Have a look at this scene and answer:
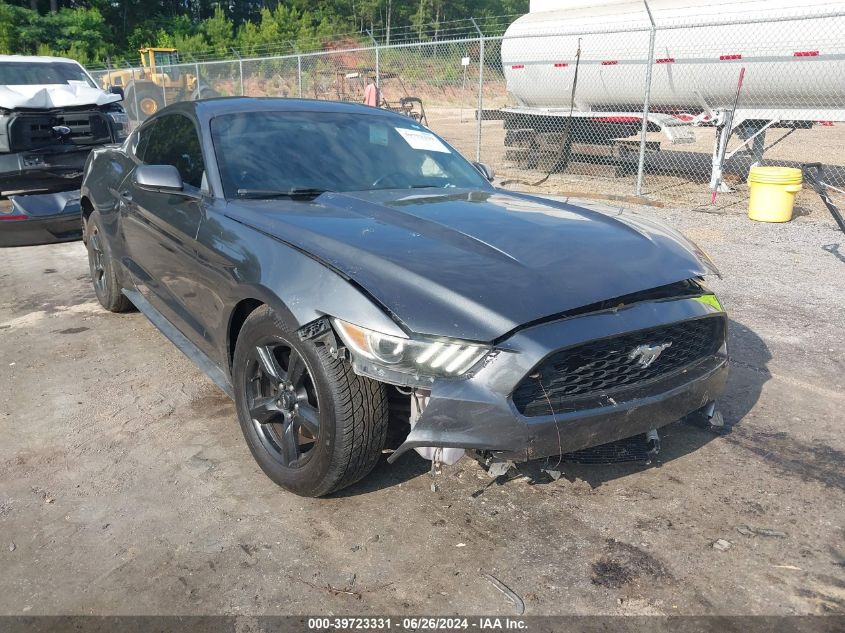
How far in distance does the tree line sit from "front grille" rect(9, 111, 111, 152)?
3328 cm

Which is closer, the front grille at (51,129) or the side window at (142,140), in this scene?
the side window at (142,140)

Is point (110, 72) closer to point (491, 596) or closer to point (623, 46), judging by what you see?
point (623, 46)

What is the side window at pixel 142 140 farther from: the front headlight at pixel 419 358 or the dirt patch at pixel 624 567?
the dirt patch at pixel 624 567

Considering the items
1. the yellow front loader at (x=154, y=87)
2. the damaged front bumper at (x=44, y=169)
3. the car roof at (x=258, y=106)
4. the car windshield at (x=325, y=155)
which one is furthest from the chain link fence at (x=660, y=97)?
the yellow front loader at (x=154, y=87)

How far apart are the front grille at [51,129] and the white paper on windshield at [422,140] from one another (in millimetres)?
5682

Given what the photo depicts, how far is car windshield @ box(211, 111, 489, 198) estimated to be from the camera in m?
3.57

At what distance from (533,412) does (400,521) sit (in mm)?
736

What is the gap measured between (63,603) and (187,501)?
0.64 metres

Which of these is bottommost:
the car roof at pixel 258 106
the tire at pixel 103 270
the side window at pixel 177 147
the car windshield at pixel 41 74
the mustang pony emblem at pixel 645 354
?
the tire at pixel 103 270

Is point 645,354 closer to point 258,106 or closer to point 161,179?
point 161,179

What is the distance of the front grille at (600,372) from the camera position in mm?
2445

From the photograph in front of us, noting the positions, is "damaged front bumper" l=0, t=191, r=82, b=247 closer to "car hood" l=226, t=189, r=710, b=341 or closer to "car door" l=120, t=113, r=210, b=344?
"car door" l=120, t=113, r=210, b=344

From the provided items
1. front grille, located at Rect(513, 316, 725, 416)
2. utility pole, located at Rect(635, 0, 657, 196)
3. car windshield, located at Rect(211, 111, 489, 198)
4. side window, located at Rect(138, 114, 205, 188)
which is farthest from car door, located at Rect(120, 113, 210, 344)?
utility pole, located at Rect(635, 0, 657, 196)

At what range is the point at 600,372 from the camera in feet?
8.45
